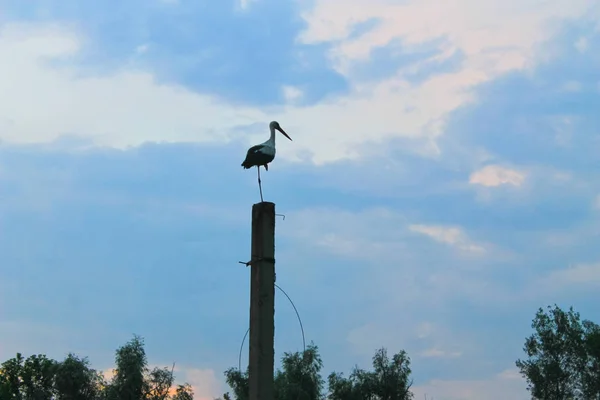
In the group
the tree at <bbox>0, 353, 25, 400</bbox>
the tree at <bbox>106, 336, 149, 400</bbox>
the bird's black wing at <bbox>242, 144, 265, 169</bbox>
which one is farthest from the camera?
the tree at <bbox>0, 353, 25, 400</bbox>

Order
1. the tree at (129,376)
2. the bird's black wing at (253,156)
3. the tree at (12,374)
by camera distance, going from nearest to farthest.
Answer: the bird's black wing at (253,156) → the tree at (129,376) → the tree at (12,374)

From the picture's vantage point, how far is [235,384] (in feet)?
188

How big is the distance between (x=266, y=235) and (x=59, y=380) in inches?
2164

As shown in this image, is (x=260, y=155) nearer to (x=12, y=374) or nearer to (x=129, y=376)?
(x=129, y=376)

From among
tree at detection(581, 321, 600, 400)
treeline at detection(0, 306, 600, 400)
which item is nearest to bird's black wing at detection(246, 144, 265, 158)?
treeline at detection(0, 306, 600, 400)

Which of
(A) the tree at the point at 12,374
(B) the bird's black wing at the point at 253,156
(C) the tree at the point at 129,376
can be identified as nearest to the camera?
(B) the bird's black wing at the point at 253,156

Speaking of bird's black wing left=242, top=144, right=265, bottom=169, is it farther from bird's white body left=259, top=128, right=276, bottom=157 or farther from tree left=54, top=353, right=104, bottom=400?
tree left=54, top=353, right=104, bottom=400

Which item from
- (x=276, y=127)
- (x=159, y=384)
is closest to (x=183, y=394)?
(x=159, y=384)

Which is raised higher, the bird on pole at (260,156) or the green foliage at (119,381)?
the green foliage at (119,381)

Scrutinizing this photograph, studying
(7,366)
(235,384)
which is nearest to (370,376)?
(235,384)

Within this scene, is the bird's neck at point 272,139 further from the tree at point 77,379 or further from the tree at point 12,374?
the tree at point 12,374

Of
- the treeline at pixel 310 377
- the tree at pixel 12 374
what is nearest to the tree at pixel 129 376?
the treeline at pixel 310 377

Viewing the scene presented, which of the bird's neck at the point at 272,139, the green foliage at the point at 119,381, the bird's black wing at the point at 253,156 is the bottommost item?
the bird's black wing at the point at 253,156

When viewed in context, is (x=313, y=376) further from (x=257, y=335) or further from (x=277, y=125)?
(x=257, y=335)
